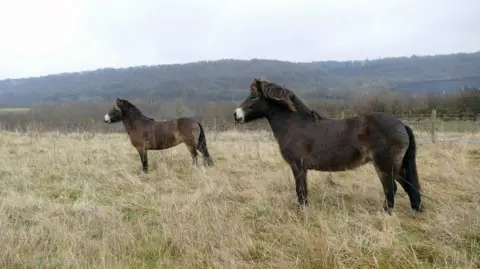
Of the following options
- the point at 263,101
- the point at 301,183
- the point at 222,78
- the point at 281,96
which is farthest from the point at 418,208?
the point at 222,78

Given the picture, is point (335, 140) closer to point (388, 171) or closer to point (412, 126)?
point (388, 171)

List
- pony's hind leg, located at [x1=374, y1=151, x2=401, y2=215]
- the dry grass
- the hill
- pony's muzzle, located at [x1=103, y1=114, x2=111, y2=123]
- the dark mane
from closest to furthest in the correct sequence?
the dry grass → pony's hind leg, located at [x1=374, y1=151, x2=401, y2=215] → the dark mane → pony's muzzle, located at [x1=103, y1=114, x2=111, y2=123] → the hill

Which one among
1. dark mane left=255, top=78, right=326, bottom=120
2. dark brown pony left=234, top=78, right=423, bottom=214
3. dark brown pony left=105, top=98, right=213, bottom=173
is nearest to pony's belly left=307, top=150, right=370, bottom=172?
dark brown pony left=234, top=78, right=423, bottom=214

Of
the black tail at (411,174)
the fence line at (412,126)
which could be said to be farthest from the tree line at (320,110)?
the black tail at (411,174)

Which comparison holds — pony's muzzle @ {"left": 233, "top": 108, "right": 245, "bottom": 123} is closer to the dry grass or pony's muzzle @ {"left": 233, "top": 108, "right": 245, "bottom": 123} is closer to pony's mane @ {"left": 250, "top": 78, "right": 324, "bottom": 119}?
pony's mane @ {"left": 250, "top": 78, "right": 324, "bottom": 119}

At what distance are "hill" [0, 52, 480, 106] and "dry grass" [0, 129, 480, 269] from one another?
202 ft

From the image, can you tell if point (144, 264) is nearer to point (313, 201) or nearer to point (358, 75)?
point (313, 201)

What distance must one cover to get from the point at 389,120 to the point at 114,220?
3855 millimetres

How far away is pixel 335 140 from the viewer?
5336 millimetres

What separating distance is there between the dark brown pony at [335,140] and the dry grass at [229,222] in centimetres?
48

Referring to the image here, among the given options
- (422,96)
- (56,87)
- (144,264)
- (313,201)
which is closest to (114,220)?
(144,264)

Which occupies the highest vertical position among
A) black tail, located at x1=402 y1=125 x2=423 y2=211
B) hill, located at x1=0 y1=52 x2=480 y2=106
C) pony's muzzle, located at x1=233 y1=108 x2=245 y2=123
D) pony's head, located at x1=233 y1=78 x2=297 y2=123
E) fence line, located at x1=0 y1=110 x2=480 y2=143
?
hill, located at x1=0 y1=52 x2=480 y2=106

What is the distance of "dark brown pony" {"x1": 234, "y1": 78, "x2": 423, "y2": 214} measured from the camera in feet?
16.2

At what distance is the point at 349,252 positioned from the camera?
11.5 feet
